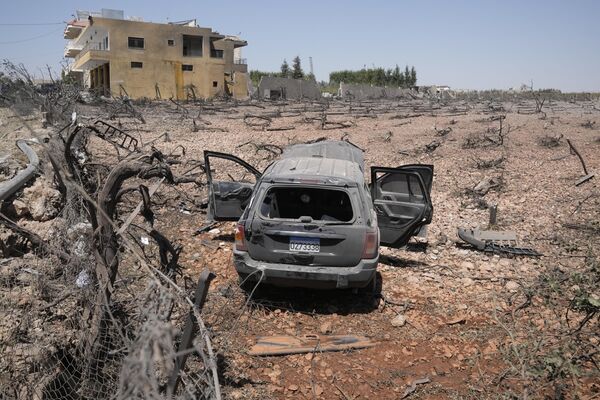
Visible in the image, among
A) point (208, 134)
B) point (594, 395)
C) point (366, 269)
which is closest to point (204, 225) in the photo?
point (366, 269)

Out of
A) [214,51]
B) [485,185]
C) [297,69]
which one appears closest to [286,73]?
[297,69]

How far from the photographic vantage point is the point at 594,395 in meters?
3.97

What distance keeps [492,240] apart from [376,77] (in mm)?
81811

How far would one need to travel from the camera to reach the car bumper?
18.0ft

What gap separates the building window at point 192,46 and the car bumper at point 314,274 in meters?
49.8

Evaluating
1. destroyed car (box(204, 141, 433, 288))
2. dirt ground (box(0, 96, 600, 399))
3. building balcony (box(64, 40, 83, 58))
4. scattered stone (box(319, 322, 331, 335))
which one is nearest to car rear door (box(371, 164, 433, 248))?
dirt ground (box(0, 96, 600, 399))

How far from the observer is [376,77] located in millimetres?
86250

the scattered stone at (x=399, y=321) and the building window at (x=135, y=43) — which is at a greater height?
the building window at (x=135, y=43)

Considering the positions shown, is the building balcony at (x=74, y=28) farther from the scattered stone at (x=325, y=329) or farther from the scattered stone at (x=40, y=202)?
the scattered stone at (x=325, y=329)

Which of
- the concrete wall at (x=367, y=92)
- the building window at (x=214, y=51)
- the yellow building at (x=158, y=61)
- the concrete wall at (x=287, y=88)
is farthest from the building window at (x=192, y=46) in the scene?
the concrete wall at (x=367, y=92)

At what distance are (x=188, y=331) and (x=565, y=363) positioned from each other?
268cm

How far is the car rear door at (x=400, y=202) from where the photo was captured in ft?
22.6

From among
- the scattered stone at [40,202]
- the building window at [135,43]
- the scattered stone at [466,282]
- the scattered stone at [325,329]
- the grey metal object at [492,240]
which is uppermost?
the building window at [135,43]

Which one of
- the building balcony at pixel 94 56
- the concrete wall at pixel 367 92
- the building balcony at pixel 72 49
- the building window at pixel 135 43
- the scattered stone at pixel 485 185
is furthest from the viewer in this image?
the building balcony at pixel 72 49
